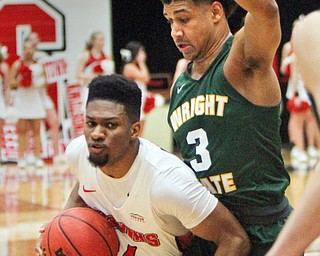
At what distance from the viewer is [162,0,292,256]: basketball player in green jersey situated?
2871mm

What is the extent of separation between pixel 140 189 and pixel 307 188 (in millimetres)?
1555

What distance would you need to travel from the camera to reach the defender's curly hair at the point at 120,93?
3145mm

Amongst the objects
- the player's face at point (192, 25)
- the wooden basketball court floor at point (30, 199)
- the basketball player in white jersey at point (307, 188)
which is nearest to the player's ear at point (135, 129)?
the player's face at point (192, 25)

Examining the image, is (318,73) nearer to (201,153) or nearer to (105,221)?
(201,153)

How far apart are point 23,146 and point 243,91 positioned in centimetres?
863

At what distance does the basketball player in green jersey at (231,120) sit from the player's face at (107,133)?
0.73 ft

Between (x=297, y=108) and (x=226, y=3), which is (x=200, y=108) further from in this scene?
(x=297, y=108)

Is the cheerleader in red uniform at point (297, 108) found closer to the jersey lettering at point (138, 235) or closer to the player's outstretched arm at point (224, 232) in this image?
the jersey lettering at point (138, 235)

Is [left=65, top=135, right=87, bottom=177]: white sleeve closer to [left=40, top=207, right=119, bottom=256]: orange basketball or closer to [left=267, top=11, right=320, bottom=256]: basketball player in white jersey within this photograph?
[left=40, top=207, right=119, bottom=256]: orange basketball

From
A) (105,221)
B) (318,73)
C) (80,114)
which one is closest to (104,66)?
(80,114)

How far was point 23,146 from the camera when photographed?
36.8 ft

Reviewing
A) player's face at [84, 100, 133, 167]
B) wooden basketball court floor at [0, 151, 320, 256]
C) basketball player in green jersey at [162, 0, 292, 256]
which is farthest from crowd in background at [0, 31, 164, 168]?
basketball player in green jersey at [162, 0, 292, 256]

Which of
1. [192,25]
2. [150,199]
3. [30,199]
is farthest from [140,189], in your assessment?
[30,199]

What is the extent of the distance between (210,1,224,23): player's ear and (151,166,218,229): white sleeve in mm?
586
